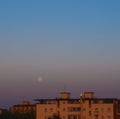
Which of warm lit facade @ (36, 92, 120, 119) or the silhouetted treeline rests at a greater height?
warm lit facade @ (36, 92, 120, 119)

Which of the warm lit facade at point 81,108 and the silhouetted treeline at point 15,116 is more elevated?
the warm lit facade at point 81,108

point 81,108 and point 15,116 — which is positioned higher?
point 81,108

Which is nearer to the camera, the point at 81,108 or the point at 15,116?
the point at 81,108

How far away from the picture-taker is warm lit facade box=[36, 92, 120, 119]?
267ft

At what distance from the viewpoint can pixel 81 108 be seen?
8181 cm

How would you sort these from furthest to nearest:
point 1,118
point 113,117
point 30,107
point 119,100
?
1. point 30,107
2. point 1,118
3. point 119,100
4. point 113,117

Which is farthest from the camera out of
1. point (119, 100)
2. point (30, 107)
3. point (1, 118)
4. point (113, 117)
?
point (30, 107)

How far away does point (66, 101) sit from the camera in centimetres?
8438

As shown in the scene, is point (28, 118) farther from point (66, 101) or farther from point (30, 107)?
point (30, 107)

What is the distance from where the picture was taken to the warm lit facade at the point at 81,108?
8150 cm

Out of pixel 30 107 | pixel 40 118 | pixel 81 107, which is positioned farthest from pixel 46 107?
pixel 30 107

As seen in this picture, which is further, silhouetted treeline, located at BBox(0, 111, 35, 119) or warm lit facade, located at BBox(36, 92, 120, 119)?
silhouetted treeline, located at BBox(0, 111, 35, 119)

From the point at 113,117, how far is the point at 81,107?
6747 mm

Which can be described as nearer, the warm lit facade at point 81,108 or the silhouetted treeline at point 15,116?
the warm lit facade at point 81,108
